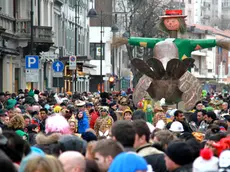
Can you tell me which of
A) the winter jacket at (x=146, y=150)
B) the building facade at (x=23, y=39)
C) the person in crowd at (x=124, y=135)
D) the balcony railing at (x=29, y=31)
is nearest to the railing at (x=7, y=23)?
the building facade at (x=23, y=39)

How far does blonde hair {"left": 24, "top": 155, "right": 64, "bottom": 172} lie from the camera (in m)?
7.15

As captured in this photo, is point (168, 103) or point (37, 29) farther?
point (37, 29)

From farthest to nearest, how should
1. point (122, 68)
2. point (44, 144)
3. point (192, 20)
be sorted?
point (192, 20), point (122, 68), point (44, 144)

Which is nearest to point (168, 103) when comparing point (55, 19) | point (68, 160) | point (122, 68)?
point (68, 160)

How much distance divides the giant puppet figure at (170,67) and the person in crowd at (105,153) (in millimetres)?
15177

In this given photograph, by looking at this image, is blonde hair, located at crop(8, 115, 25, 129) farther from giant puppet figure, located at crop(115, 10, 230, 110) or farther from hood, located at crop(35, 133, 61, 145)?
giant puppet figure, located at crop(115, 10, 230, 110)

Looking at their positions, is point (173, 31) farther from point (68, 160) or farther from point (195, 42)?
point (68, 160)

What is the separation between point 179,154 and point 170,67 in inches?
607

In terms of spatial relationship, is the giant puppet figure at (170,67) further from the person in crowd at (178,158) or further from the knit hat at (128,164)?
the knit hat at (128,164)

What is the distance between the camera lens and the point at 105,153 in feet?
27.8

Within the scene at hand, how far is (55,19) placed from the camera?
61469 millimetres

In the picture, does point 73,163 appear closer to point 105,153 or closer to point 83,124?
point 105,153

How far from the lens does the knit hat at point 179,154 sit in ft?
28.7

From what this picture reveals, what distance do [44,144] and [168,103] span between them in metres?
14.6
